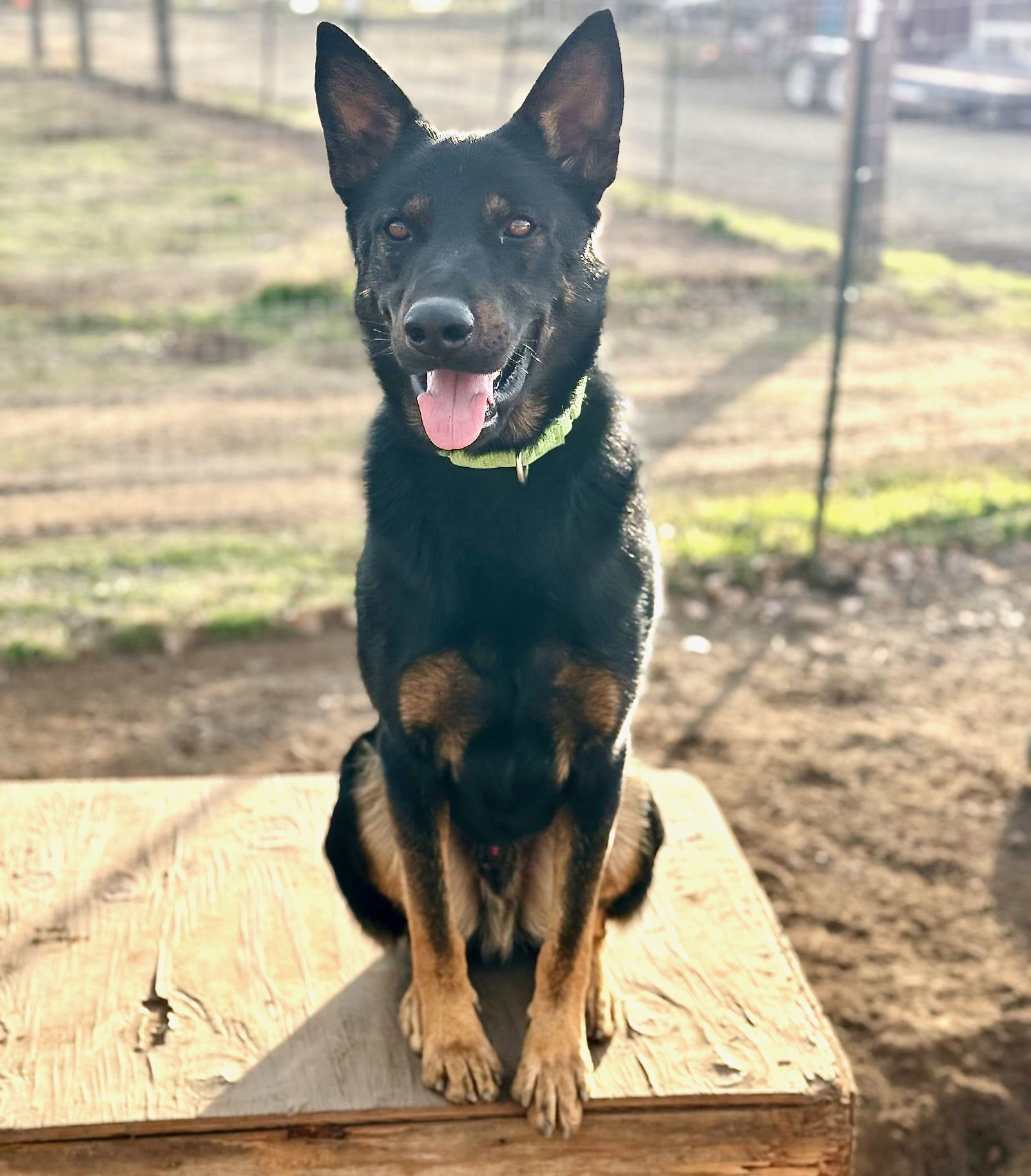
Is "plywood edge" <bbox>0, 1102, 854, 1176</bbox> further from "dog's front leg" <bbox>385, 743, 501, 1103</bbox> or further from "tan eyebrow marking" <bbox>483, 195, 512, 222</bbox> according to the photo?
"tan eyebrow marking" <bbox>483, 195, 512, 222</bbox>

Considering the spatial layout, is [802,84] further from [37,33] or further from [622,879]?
[622,879]

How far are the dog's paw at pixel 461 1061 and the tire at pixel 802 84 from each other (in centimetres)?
1697

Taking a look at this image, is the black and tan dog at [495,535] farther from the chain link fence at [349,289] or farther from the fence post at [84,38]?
the fence post at [84,38]

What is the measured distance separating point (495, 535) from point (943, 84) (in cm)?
1547

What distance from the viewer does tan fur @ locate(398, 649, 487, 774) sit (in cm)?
254

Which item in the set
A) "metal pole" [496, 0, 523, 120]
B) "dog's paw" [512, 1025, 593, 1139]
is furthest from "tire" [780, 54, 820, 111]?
"dog's paw" [512, 1025, 593, 1139]

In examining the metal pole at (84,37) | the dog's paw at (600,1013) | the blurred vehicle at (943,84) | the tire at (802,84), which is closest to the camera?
the dog's paw at (600,1013)

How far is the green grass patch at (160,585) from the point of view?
18.3 feet

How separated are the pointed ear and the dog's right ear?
0.85ft

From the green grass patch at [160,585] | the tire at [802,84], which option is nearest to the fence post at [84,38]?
the tire at [802,84]

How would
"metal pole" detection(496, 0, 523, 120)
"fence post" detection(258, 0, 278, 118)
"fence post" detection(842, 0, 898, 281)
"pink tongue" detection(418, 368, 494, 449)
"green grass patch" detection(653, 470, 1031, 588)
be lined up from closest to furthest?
"pink tongue" detection(418, 368, 494, 449)
"green grass patch" detection(653, 470, 1031, 588)
"fence post" detection(842, 0, 898, 281)
"metal pole" detection(496, 0, 523, 120)
"fence post" detection(258, 0, 278, 118)

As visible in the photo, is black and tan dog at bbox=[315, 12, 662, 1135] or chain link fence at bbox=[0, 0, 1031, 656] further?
chain link fence at bbox=[0, 0, 1031, 656]

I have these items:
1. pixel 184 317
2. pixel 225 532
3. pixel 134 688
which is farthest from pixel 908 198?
pixel 134 688

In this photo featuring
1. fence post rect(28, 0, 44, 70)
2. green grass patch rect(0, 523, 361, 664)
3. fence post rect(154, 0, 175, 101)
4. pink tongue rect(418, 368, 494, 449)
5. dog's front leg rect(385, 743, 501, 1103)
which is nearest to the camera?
pink tongue rect(418, 368, 494, 449)
